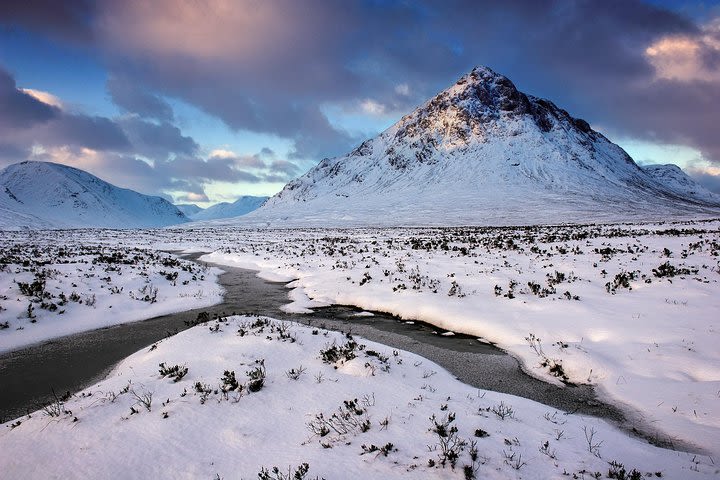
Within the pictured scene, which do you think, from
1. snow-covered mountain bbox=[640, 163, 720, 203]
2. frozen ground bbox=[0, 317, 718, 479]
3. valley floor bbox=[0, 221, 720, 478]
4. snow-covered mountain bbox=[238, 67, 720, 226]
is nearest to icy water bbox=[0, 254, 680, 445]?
valley floor bbox=[0, 221, 720, 478]

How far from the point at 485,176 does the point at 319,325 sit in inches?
5540

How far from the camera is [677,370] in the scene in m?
7.23

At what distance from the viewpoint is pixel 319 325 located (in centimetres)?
1163

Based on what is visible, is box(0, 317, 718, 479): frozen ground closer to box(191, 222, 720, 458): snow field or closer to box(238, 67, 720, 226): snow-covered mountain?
box(191, 222, 720, 458): snow field

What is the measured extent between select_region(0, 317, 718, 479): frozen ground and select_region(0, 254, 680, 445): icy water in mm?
807

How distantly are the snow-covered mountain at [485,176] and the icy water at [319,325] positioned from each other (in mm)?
72333

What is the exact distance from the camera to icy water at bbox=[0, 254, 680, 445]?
22.2ft

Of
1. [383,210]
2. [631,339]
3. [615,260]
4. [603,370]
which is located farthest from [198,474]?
[383,210]

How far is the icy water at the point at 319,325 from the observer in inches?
267

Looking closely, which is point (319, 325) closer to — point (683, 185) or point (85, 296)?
point (85, 296)

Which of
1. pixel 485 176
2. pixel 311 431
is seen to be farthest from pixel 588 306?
pixel 485 176

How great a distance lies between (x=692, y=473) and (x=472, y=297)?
9140mm

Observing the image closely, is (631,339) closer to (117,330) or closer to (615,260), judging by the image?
(615,260)

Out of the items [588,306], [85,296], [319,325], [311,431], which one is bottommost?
[319,325]
